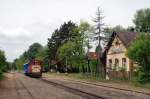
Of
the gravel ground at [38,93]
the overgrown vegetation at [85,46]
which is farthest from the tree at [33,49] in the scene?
the gravel ground at [38,93]

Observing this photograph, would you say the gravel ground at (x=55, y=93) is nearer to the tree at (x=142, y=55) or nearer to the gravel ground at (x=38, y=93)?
the gravel ground at (x=38, y=93)

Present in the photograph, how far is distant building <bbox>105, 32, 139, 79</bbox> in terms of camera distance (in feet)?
169

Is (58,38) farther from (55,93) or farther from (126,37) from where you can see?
(55,93)

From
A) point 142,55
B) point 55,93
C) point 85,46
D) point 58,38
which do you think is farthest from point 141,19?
point 55,93

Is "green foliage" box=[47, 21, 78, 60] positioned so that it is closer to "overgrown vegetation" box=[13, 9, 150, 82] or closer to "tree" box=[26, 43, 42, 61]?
"overgrown vegetation" box=[13, 9, 150, 82]

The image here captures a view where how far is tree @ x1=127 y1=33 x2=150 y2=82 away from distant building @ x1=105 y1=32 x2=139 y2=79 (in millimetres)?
13067

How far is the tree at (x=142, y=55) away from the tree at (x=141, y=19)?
62754 mm

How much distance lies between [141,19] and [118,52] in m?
49.5

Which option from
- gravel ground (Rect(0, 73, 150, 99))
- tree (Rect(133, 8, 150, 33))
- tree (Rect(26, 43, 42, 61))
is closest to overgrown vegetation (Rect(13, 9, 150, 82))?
tree (Rect(133, 8, 150, 33))

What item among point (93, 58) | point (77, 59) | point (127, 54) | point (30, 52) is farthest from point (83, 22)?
point (30, 52)

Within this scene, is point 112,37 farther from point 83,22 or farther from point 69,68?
point 69,68

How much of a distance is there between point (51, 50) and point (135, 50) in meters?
74.6

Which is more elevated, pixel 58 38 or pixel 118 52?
pixel 58 38

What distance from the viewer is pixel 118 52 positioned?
55.4m
